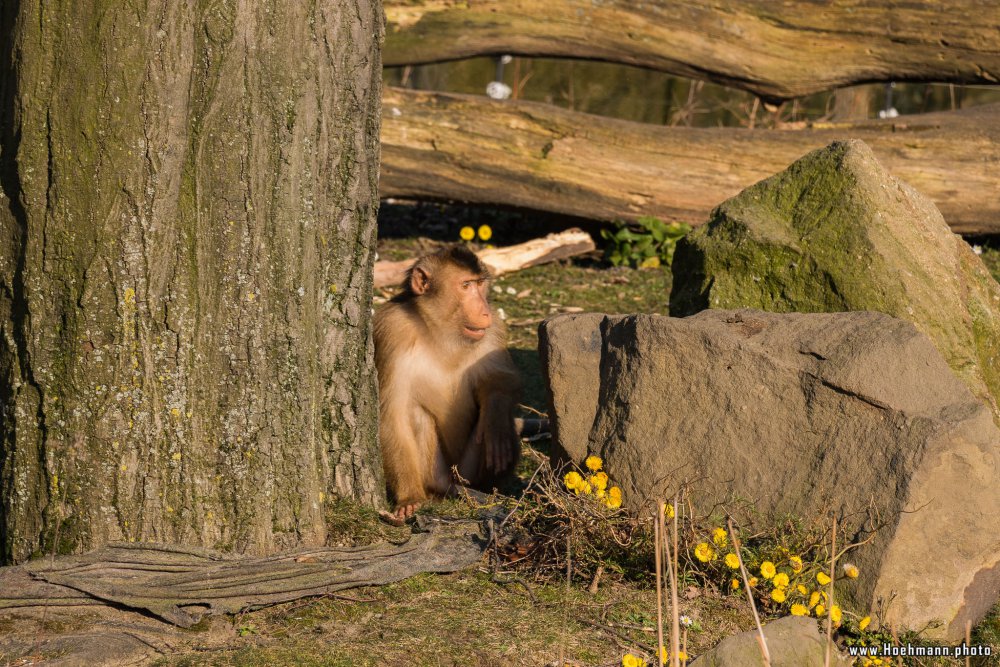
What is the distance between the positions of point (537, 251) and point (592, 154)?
2.84ft

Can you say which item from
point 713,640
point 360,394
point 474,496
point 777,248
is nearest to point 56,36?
point 360,394

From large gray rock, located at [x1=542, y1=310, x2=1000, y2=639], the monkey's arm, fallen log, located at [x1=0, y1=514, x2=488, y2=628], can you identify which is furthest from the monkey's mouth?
fallen log, located at [x1=0, y1=514, x2=488, y2=628]

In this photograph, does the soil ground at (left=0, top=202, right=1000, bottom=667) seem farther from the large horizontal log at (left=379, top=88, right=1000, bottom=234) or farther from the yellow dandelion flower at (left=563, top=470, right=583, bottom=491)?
the large horizontal log at (left=379, top=88, right=1000, bottom=234)

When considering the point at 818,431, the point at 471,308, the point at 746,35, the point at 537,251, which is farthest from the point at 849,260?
the point at 746,35

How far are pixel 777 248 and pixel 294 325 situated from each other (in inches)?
94.2

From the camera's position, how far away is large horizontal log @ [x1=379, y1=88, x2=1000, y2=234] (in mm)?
7969

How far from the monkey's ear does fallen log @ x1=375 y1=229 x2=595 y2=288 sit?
3175 mm

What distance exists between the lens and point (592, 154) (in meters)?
8.03

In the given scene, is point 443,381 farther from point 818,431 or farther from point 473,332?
point 818,431

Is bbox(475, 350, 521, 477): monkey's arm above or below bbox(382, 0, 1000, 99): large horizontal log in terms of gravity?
below

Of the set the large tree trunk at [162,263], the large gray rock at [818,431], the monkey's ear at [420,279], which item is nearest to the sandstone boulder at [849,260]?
the large gray rock at [818,431]

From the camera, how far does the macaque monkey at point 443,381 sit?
4.85 metres

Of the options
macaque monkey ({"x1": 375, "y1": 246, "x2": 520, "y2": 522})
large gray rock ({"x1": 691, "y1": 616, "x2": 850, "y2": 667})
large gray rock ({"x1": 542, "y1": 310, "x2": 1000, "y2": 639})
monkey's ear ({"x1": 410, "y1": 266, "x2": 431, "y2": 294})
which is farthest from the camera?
monkey's ear ({"x1": 410, "y1": 266, "x2": 431, "y2": 294})

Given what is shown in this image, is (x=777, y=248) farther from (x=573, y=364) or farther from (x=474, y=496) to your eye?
(x=474, y=496)
